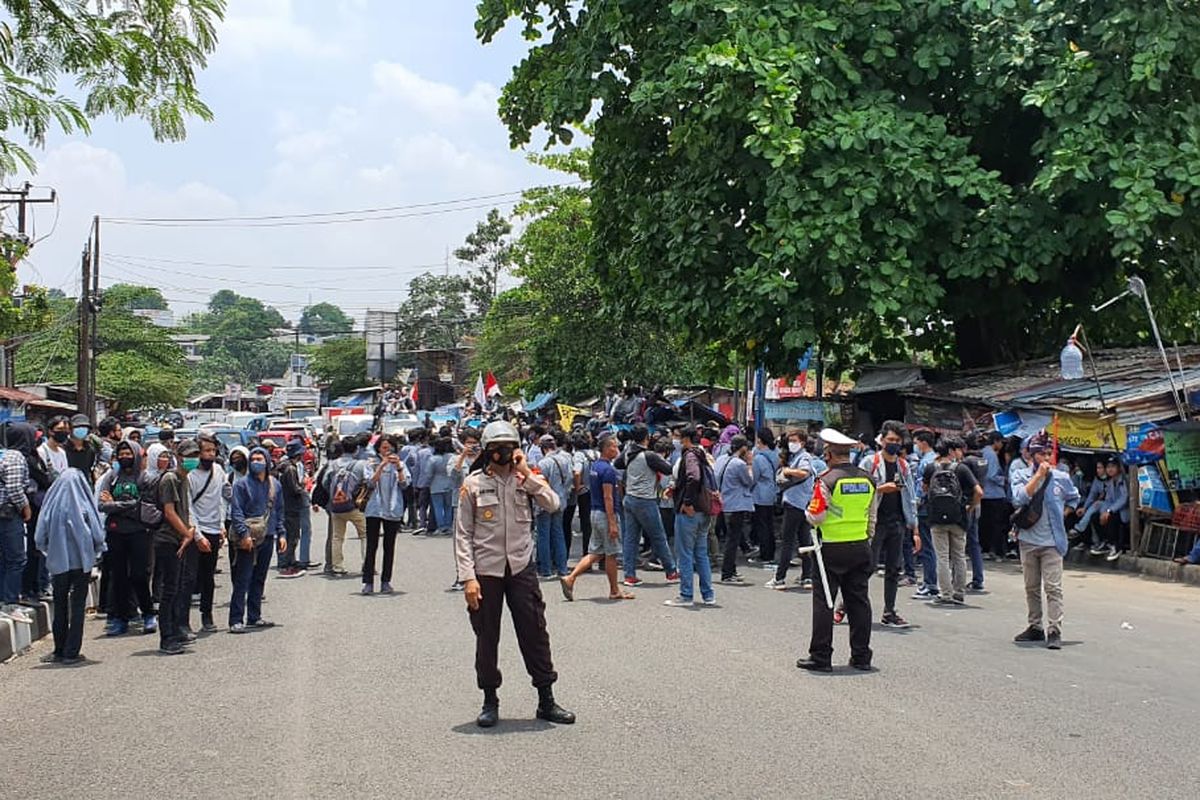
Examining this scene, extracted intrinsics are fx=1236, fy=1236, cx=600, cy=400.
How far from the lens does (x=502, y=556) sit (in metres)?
7.47

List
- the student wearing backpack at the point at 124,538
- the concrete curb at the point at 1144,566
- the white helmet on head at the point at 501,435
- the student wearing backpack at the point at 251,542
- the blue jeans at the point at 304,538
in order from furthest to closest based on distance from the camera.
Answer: the blue jeans at the point at 304,538
the concrete curb at the point at 1144,566
the student wearing backpack at the point at 251,542
the student wearing backpack at the point at 124,538
the white helmet on head at the point at 501,435

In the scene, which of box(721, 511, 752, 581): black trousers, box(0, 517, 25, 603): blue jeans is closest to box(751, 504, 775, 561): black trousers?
box(721, 511, 752, 581): black trousers

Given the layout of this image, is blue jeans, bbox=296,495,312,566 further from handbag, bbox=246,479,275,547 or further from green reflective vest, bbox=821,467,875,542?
green reflective vest, bbox=821,467,875,542

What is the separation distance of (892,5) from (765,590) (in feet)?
30.7

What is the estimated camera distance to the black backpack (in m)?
12.1

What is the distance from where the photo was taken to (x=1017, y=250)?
18.3 meters

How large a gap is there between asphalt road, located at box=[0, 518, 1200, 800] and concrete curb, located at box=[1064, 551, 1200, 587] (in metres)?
3.79

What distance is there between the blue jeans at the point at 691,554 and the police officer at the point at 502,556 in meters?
5.05

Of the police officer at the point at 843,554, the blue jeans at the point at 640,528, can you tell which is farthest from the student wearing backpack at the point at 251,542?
the police officer at the point at 843,554

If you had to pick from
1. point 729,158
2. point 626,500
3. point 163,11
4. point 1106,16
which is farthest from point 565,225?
point 163,11

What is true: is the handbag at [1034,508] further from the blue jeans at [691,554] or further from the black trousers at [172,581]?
the black trousers at [172,581]

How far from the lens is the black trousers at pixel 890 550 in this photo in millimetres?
11062

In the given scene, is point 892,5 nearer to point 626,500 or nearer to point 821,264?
point 821,264

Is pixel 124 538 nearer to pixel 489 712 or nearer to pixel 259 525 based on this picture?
pixel 259 525
